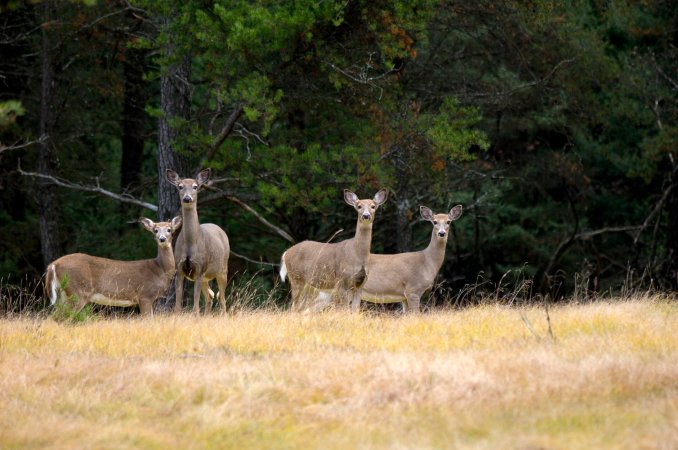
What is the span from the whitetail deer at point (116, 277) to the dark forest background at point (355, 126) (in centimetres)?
209

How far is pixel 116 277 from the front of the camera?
42.4 ft

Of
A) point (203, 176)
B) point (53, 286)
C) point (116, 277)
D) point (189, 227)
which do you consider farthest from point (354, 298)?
point (53, 286)

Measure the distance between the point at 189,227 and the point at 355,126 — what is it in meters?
4.16

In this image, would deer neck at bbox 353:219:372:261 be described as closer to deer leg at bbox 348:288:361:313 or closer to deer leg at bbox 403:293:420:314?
→ deer leg at bbox 348:288:361:313

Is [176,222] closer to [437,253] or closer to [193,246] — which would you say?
[193,246]

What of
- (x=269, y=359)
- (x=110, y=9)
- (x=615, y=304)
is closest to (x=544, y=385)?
(x=269, y=359)

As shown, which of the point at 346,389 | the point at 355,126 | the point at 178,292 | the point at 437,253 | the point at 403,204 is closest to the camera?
the point at 346,389

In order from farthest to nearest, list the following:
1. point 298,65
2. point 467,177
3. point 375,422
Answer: point 467,177
point 298,65
point 375,422

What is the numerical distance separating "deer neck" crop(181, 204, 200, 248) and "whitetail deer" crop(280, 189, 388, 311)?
114 cm

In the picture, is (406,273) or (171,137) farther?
(171,137)

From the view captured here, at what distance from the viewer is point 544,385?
7145 mm

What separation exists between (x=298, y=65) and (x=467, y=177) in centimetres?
511

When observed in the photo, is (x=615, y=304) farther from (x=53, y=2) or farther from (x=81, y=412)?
(x=53, y=2)

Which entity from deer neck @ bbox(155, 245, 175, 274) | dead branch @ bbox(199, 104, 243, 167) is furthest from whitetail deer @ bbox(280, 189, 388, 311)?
dead branch @ bbox(199, 104, 243, 167)
